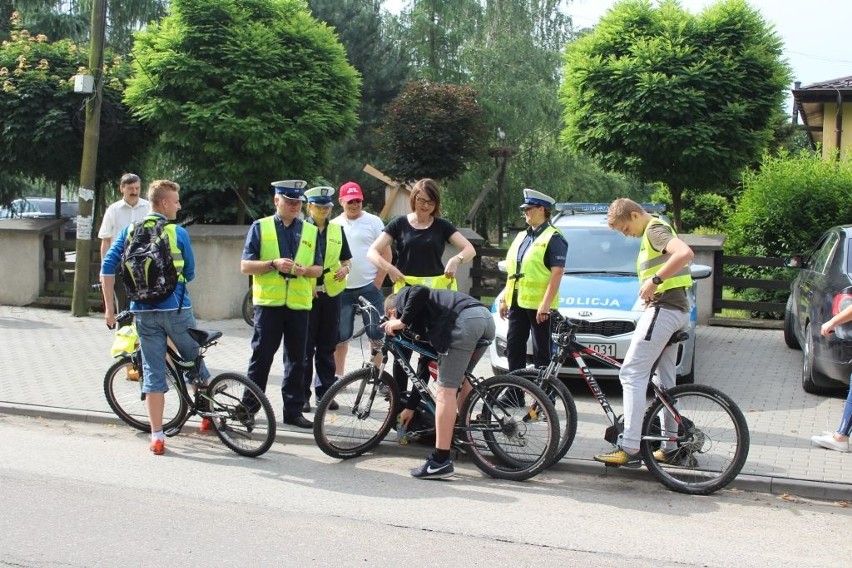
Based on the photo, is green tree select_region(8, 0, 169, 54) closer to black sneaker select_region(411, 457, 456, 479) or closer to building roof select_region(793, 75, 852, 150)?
building roof select_region(793, 75, 852, 150)

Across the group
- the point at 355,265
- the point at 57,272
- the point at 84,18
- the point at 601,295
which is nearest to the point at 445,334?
the point at 355,265

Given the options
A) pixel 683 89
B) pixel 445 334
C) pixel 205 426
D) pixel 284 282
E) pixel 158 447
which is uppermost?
pixel 683 89

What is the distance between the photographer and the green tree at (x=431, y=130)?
18.4m

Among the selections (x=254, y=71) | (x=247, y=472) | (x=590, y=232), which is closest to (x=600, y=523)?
(x=247, y=472)

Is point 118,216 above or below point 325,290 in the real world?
above

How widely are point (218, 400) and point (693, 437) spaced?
11.2ft

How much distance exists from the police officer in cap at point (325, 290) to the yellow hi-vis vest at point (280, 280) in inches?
13.5

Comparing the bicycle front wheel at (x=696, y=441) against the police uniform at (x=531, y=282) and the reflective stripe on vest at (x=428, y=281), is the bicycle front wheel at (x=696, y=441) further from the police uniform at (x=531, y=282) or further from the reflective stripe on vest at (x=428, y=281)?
the reflective stripe on vest at (x=428, y=281)

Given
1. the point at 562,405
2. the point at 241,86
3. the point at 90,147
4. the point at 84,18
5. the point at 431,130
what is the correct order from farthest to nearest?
the point at 84,18
the point at 431,130
the point at 90,147
the point at 241,86
the point at 562,405

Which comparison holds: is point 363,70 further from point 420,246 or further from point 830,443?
point 830,443

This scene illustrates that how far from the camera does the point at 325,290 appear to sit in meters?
8.34

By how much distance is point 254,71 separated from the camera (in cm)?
1425

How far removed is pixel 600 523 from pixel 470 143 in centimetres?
1359

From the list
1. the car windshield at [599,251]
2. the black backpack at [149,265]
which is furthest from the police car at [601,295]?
the black backpack at [149,265]
